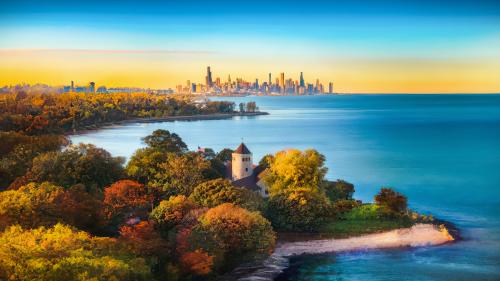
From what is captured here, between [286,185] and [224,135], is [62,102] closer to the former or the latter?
[224,135]

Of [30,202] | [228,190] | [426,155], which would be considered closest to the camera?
[30,202]

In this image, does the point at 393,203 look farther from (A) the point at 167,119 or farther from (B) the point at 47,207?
(A) the point at 167,119

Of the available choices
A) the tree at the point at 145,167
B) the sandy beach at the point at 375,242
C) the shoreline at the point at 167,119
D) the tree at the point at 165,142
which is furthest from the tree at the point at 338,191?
the shoreline at the point at 167,119

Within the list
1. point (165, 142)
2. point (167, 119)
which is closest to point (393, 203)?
point (165, 142)

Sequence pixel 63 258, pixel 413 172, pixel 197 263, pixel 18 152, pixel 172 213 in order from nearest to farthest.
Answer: pixel 63 258
pixel 197 263
pixel 172 213
pixel 18 152
pixel 413 172

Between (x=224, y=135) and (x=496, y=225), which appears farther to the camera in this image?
(x=224, y=135)

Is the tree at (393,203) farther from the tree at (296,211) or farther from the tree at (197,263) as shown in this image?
the tree at (197,263)

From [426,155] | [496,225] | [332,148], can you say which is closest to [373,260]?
[496,225]
